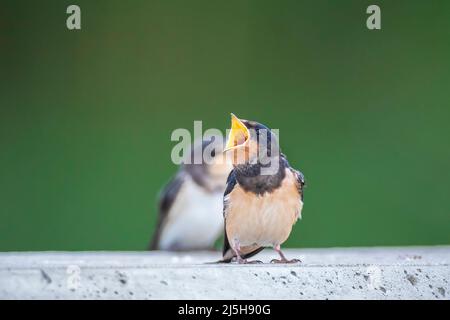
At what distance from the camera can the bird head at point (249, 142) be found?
4.61ft

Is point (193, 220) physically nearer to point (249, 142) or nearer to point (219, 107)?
point (219, 107)

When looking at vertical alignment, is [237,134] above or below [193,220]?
above

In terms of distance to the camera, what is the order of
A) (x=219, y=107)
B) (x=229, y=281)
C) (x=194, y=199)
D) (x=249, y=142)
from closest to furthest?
1. (x=229, y=281)
2. (x=249, y=142)
3. (x=194, y=199)
4. (x=219, y=107)

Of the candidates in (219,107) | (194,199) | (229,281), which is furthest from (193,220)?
(229,281)

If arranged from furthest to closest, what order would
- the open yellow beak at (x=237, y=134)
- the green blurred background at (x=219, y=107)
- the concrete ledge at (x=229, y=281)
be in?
the green blurred background at (x=219, y=107) < the open yellow beak at (x=237, y=134) < the concrete ledge at (x=229, y=281)

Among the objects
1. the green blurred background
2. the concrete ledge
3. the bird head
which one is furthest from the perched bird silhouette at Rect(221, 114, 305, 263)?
the green blurred background

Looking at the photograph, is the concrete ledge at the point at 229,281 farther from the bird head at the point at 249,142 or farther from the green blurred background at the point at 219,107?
the green blurred background at the point at 219,107

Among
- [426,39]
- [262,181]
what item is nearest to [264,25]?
[426,39]

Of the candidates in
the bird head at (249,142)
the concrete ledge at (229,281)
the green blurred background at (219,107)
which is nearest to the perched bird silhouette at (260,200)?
the bird head at (249,142)

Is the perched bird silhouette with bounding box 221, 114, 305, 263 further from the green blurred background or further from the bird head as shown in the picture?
the green blurred background

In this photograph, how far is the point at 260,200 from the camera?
1.49 metres

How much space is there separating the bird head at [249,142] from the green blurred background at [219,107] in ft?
5.05

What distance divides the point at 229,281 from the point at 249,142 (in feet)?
0.80

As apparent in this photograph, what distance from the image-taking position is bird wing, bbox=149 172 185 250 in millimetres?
2971
